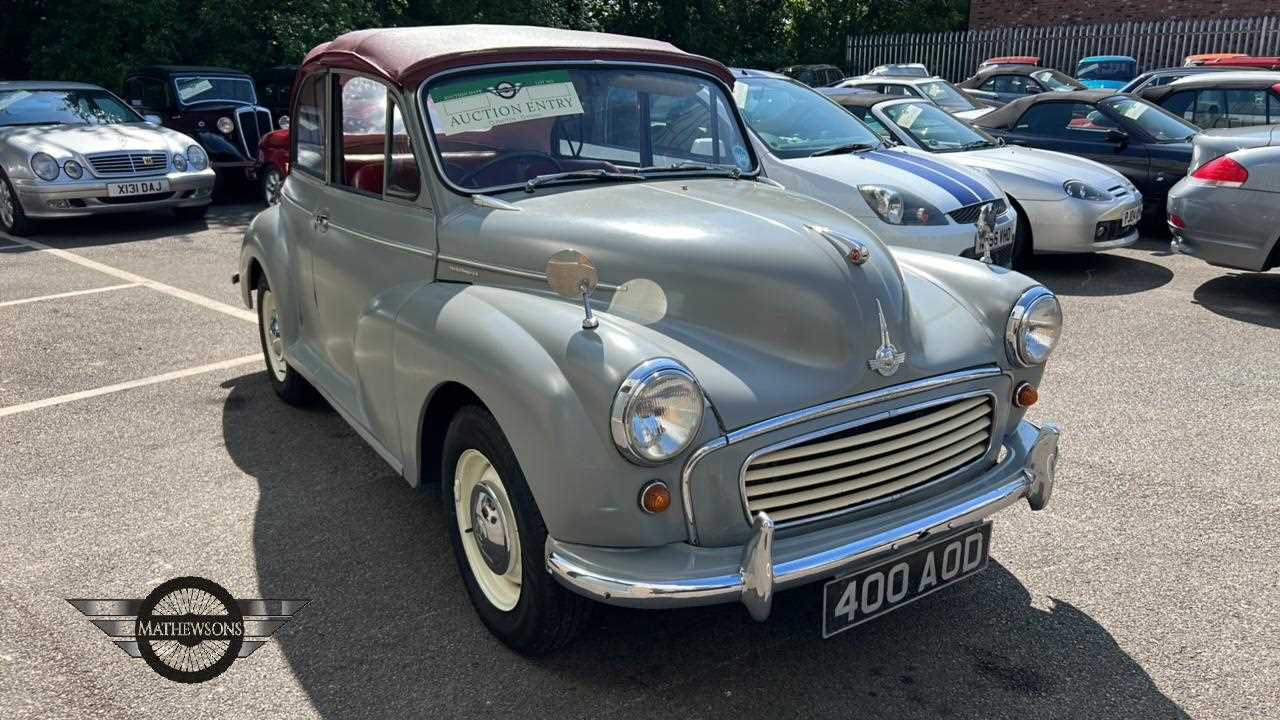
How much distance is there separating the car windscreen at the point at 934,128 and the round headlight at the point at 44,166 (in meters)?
8.36

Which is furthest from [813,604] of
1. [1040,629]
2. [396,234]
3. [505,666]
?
[396,234]

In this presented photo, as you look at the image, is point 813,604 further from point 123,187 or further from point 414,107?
point 123,187

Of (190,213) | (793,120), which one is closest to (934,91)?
(793,120)

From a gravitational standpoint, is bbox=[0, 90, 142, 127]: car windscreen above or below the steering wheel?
above

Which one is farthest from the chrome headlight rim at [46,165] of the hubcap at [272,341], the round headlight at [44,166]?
the hubcap at [272,341]

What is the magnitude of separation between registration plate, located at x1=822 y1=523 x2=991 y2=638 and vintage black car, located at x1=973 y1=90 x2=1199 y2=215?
26.7 feet

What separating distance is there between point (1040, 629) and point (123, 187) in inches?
405

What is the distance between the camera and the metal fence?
22.1 m

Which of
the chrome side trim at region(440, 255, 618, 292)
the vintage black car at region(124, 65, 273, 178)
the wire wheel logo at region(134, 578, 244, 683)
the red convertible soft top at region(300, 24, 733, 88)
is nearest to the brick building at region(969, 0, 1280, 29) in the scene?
the vintage black car at region(124, 65, 273, 178)

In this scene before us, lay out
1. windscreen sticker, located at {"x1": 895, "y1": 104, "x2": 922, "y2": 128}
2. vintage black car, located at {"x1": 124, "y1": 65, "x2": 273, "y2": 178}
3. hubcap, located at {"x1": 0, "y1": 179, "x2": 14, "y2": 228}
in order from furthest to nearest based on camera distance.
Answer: vintage black car, located at {"x1": 124, "y1": 65, "x2": 273, "y2": 178} < hubcap, located at {"x1": 0, "y1": 179, "x2": 14, "y2": 228} < windscreen sticker, located at {"x1": 895, "y1": 104, "x2": 922, "y2": 128}

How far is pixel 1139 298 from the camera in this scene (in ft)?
25.4

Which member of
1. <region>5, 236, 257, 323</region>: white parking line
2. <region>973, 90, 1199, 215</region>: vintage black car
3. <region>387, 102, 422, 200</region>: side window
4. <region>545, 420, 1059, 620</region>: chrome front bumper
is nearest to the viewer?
<region>545, 420, 1059, 620</region>: chrome front bumper

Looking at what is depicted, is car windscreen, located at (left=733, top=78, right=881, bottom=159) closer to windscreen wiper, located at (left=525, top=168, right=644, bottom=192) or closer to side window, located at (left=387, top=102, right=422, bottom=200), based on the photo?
windscreen wiper, located at (left=525, top=168, right=644, bottom=192)

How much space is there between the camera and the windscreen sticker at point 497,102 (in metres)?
3.73
